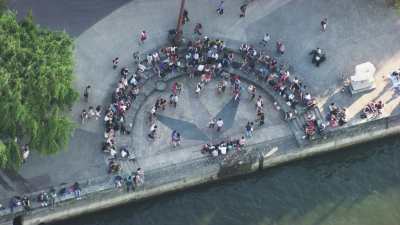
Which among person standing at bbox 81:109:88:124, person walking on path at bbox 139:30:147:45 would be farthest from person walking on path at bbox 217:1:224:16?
person standing at bbox 81:109:88:124

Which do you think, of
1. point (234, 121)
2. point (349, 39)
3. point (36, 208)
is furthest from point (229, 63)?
point (36, 208)

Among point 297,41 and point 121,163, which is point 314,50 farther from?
point 121,163

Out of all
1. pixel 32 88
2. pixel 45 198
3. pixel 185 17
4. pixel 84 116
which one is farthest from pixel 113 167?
pixel 185 17

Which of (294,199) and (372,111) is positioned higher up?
(372,111)

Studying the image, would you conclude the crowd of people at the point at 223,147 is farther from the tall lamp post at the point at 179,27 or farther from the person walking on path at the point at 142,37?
the person walking on path at the point at 142,37

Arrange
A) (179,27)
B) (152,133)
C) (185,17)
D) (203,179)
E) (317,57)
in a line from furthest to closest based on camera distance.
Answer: (185,17)
(317,57)
(179,27)
(152,133)
(203,179)

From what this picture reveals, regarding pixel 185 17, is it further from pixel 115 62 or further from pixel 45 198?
pixel 45 198

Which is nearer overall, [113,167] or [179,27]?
[113,167]
